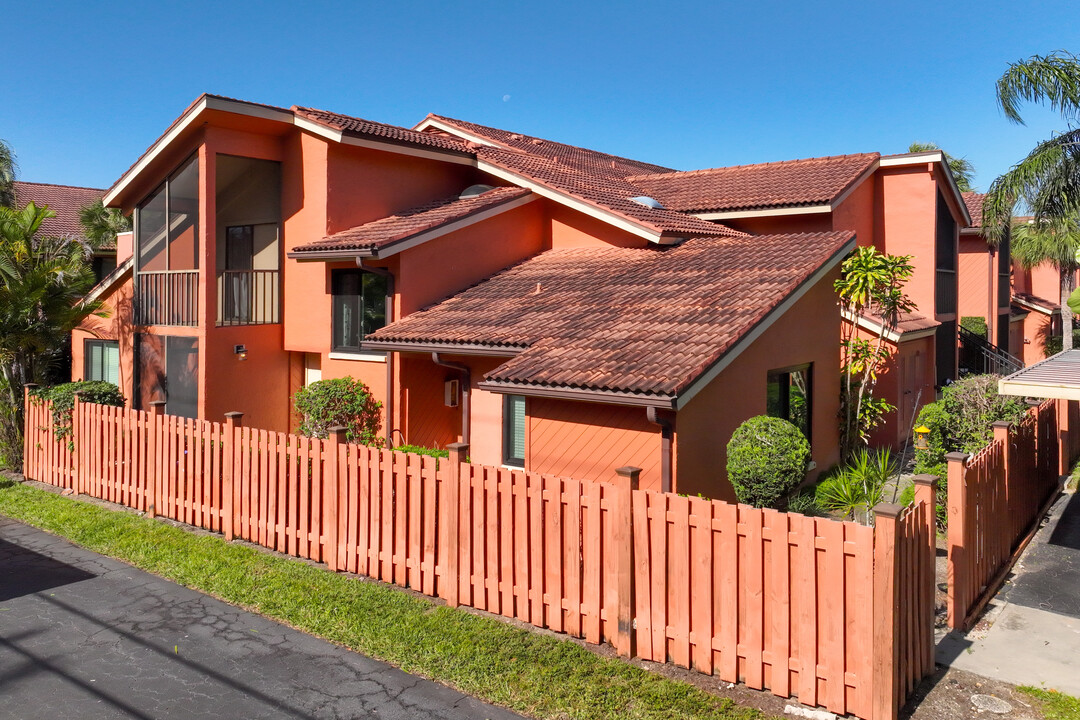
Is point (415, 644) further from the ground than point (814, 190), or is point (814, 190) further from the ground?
point (814, 190)

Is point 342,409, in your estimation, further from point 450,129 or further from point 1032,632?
point 450,129

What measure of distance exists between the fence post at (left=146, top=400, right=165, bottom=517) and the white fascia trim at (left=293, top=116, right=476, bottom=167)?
19.0 ft

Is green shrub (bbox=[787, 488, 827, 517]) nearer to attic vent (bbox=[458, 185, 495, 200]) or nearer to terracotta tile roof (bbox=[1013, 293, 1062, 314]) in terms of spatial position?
attic vent (bbox=[458, 185, 495, 200])

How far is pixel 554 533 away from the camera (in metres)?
6.95

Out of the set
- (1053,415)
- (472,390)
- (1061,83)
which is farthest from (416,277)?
(1061,83)

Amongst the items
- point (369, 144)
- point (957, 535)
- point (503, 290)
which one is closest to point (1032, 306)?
point (503, 290)

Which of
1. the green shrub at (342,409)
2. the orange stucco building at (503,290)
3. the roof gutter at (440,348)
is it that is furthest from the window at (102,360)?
the roof gutter at (440,348)

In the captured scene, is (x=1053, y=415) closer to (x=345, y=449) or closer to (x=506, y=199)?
(x=506, y=199)

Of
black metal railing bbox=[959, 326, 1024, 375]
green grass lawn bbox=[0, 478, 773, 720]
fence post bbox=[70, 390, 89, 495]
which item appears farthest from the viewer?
black metal railing bbox=[959, 326, 1024, 375]

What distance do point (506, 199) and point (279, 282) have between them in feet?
14.7

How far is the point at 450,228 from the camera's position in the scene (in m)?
14.1

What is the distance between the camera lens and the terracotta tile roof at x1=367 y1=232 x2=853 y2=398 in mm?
9109

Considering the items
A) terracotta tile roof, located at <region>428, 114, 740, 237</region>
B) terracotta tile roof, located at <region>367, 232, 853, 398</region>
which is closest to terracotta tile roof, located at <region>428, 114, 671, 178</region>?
terracotta tile roof, located at <region>428, 114, 740, 237</region>

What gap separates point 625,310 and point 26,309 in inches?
382
